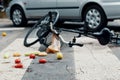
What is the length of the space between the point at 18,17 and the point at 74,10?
2.83m

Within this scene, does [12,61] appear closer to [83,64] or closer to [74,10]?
[83,64]

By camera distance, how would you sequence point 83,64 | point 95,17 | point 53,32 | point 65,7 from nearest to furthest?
point 83,64, point 53,32, point 95,17, point 65,7

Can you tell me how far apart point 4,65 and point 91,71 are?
5.39ft

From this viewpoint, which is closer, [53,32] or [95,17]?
[53,32]

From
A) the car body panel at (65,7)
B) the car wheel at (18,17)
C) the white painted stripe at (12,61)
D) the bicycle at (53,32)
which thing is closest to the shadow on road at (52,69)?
the white painted stripe at (12,61)

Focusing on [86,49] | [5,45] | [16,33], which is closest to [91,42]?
[86,49]

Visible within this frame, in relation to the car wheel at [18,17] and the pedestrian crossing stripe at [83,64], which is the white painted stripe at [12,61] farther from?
the car wheel at [18,17]

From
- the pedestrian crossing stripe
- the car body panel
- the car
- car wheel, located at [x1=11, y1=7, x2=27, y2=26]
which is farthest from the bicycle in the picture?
car wheel, located at [x1=11, y1=7, x2=27, y2=26]

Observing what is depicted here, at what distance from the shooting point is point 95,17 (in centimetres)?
1379

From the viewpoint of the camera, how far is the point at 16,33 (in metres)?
14.0

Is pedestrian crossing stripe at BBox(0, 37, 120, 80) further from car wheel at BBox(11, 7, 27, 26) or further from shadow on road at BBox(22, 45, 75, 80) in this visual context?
car wheel at BBox(11, 7, 27, 26)

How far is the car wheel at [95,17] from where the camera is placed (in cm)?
1362

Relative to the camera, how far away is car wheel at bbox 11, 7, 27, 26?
53.5ft

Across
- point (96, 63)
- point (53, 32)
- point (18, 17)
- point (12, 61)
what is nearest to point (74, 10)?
point (18, 17)
